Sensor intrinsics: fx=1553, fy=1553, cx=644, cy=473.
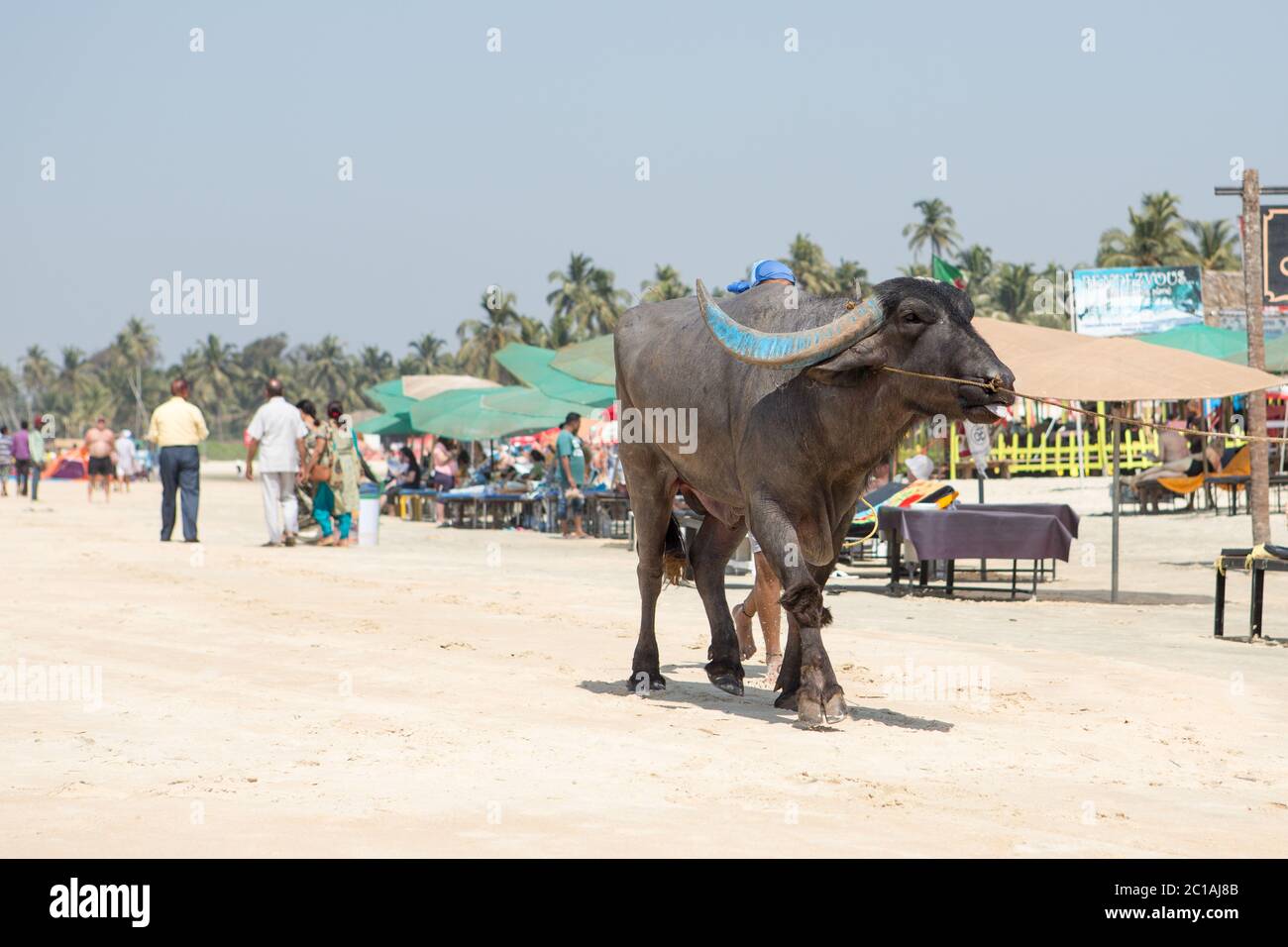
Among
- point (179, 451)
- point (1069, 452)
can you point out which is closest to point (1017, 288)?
point (1069, 452)

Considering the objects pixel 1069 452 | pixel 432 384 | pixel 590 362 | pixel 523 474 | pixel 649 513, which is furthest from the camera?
pixel 1069 452

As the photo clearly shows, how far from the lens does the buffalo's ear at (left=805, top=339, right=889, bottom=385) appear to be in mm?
7523

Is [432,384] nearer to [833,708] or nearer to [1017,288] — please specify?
[833,708]

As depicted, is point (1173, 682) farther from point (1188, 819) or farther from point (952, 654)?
point (1188, 819)

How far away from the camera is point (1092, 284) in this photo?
4478cm

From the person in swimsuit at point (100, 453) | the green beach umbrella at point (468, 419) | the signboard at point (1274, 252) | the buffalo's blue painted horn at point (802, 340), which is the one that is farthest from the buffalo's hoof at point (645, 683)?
the person in swimsuit at point (100, 453)

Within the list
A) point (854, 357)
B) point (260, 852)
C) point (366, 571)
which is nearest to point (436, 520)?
point (366, 571)

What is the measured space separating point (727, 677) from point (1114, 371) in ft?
23.8

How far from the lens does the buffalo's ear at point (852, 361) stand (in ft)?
24.7

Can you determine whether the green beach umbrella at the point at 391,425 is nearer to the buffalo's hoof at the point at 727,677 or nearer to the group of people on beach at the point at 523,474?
the group of people on beach at the point at 523,474

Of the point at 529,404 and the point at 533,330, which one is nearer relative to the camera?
the point at 529,404

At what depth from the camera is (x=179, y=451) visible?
20391 mm

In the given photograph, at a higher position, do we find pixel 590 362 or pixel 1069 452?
pixel 590 362

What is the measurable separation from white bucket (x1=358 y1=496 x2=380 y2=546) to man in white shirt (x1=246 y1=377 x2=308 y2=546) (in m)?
1.23
